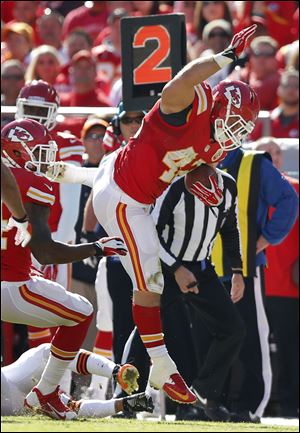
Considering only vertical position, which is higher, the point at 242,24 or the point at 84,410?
the point at 242,24

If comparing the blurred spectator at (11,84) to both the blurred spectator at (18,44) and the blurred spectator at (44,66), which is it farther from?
the blurred spectator at (18,44)

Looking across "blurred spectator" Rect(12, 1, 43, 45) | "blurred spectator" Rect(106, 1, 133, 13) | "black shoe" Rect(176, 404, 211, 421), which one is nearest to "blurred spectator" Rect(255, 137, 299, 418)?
"black shoe" Rect(176, 404, 211, 421)

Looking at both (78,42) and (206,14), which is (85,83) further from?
(206,14)

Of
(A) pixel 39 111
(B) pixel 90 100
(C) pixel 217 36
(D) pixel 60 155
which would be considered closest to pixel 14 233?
(D) pixel 60 155

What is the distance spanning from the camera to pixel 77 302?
791 cm

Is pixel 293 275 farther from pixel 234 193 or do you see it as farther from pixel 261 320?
pixel 234 193

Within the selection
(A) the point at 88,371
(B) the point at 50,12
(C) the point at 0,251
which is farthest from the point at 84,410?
(B) the point at 50,12

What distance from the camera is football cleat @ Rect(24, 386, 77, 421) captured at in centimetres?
806

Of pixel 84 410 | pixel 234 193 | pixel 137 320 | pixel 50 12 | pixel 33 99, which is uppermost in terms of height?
pixel 50 12

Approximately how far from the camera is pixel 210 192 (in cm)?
822

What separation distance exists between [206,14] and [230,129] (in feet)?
21.7

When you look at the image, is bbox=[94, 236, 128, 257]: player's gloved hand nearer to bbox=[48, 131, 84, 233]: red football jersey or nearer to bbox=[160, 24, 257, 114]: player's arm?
bbox=[160, 24, 257, 114]: player's arm

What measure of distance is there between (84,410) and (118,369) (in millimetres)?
373

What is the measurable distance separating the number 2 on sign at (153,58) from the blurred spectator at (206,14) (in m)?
4.52
